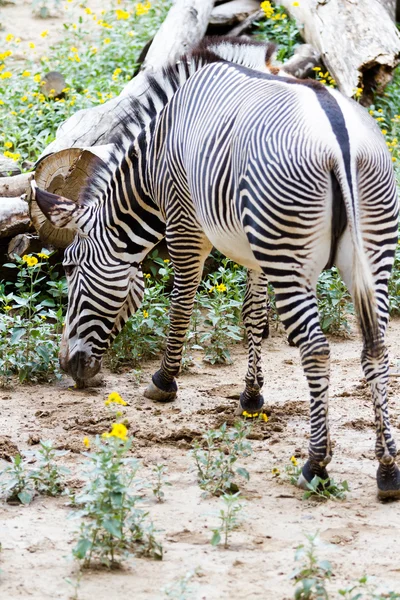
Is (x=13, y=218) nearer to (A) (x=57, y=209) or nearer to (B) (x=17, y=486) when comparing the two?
(A) (x=57, y=209)

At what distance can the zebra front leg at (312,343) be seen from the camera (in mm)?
4727

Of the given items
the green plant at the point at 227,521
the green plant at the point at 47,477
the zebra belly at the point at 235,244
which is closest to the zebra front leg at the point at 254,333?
the zebra belly at the point at 235,244

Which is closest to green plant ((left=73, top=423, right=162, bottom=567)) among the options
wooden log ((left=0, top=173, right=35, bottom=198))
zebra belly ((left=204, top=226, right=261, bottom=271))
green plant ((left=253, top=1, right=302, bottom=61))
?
zebra belly ((left=204, top=226, right=261, bottom=271))

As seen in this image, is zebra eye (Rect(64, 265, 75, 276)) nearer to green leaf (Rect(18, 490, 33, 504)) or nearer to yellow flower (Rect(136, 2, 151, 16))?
green leaf (Rect(18, 490, 33, 504))

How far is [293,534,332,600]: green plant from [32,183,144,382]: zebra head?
2778 millimetres

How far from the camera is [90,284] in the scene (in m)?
6.31

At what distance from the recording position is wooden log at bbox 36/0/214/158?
8.23m

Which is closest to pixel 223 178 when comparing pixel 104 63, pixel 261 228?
pixel 261 228

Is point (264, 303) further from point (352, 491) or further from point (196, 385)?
point (352, 491)

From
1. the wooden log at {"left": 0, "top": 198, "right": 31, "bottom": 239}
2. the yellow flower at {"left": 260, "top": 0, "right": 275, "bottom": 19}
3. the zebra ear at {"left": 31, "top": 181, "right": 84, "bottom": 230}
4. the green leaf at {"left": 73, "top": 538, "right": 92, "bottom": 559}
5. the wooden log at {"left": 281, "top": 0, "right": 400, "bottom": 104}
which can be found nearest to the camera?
the green leaf at {"left": 73, "top": 538, "right": 92, "bottom": 559}

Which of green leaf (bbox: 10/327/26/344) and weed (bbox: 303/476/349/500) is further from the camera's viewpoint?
green leaf (bbox: 10/327/26/344)

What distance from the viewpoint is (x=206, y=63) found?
6105mm

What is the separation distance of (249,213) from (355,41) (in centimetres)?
637

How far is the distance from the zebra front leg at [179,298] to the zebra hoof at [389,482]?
6.88ft
